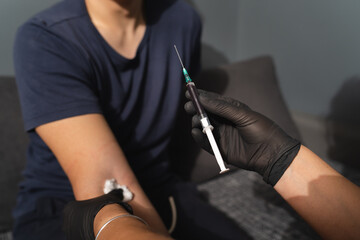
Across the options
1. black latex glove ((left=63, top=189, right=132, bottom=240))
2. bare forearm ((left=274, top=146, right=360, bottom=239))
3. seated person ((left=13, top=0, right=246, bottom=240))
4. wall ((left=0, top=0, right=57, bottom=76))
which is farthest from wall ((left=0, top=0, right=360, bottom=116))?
black latex glove ((left=63, top=189, right=132, bottom=240))

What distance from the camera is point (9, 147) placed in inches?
35.3

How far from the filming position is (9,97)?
890 millimetres

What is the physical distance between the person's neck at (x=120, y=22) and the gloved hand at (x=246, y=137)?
35cm

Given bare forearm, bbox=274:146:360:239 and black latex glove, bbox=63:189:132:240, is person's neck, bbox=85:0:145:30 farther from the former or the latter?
bare forearm, bbox=274:146:360:239

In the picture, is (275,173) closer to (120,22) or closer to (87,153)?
(87,153)

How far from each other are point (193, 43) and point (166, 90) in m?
0.22

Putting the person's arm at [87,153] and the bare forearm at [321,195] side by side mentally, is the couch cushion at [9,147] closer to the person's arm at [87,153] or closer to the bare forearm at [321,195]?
the person's arm at [87,153]

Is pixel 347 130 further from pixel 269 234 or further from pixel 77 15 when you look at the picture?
pixel 77 15

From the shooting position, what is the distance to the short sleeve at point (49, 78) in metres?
0.61

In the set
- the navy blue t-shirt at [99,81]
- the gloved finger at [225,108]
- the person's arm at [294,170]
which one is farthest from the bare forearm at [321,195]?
the navy blue t-shirt at [99,81]

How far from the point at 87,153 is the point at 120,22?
14.8 inches

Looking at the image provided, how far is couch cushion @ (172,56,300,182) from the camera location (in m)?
0.88

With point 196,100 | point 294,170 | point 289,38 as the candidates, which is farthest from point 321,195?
point 289,38

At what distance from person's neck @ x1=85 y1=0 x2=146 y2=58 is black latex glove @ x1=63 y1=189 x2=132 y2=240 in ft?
1.31
